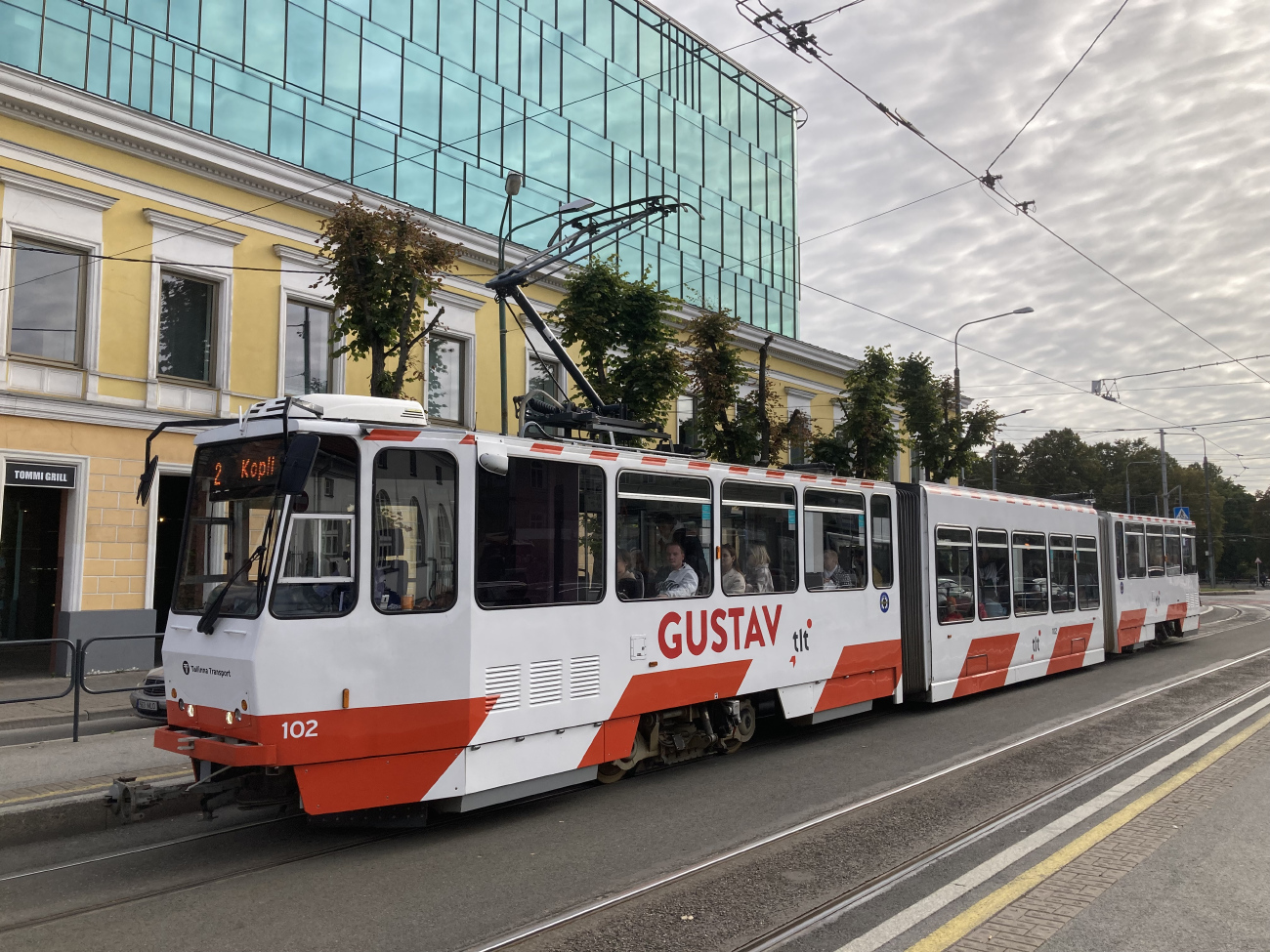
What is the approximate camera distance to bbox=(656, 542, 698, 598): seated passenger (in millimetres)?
8414

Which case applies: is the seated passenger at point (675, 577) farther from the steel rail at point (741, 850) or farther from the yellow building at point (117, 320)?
the yellow building at point (117, 320)

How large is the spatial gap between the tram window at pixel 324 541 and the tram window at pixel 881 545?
686cm

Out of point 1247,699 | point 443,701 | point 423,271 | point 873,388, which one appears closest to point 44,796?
point 443,701

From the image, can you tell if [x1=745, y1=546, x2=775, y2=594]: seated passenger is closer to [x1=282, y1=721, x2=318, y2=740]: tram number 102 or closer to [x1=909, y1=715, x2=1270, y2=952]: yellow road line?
[x1=909, y1=715, x2=1270, y2=952]: yellow road line

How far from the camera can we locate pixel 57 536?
1631 cm

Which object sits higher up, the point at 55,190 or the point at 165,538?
the point at 55,190

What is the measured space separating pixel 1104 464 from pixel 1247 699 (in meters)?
83.5

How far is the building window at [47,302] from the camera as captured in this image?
51.1 feet

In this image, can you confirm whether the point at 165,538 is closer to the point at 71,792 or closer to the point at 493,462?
the point at 71,792

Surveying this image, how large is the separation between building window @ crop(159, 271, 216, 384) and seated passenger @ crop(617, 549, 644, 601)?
12.8m

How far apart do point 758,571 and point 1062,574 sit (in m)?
8.57

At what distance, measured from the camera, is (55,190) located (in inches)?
622

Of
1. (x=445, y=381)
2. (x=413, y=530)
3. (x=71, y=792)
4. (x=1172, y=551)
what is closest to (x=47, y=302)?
Result: (x=445, y=381)

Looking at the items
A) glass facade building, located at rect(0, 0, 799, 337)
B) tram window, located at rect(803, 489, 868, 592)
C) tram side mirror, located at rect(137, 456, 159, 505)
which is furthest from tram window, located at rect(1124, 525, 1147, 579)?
tram side mirror, located at rect(137, 456, 159, 505)
